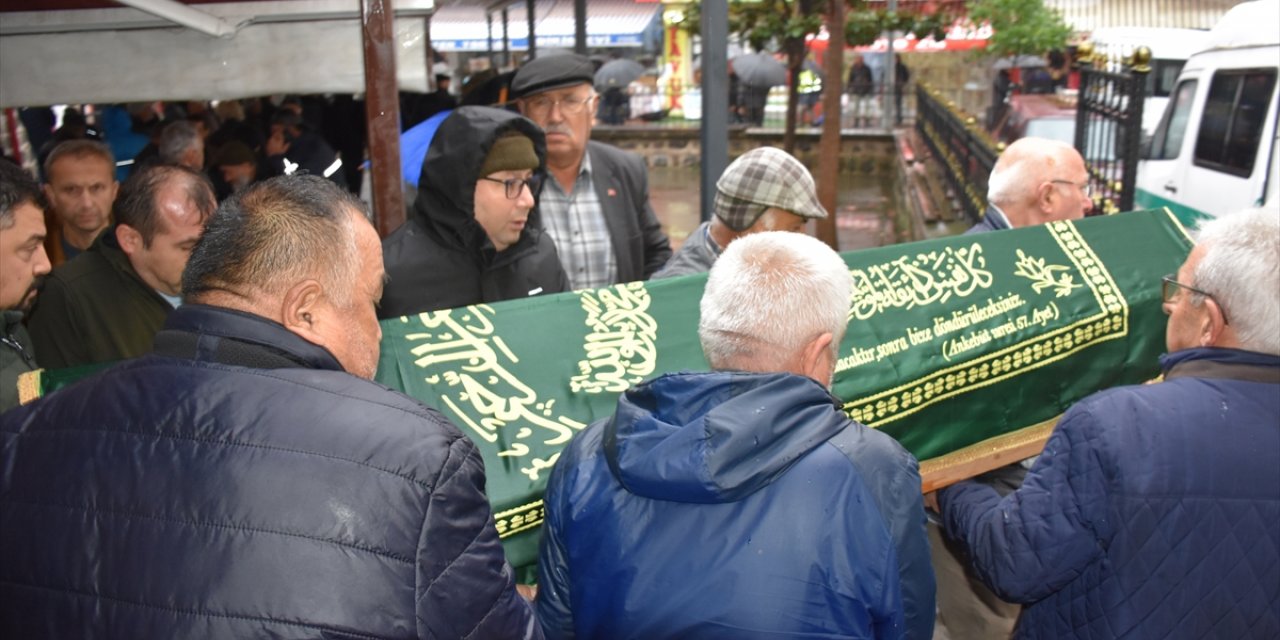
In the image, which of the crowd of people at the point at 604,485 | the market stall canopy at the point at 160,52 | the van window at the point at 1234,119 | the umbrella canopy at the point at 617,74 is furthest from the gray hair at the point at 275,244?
the umbrella canopy at the point at 617,74

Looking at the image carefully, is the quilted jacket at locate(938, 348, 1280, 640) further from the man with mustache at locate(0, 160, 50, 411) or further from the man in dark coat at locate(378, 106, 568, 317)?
the man with mustache at locate(0, 160, 50, 411)

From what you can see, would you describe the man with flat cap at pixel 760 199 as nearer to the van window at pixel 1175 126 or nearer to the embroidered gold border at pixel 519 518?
the embroidered gold border at pixel 519 518

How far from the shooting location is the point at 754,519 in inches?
69.8

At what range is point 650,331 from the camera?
2900mm

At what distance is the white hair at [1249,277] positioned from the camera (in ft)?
6.94

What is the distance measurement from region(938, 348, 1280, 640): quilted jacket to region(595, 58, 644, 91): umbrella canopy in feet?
54.8

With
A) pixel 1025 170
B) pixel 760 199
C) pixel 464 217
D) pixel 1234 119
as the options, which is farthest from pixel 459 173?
pixel 1234 119

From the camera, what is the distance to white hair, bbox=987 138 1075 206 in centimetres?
371

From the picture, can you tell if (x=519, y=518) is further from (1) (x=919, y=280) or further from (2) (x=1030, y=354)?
(2) (x=1030, y=354)

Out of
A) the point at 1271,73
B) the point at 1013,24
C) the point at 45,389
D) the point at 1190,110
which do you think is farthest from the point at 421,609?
the point at 1013,24

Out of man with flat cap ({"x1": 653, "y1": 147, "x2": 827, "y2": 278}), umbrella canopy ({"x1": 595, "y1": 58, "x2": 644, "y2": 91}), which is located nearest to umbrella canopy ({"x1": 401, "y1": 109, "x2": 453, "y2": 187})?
man with flat cap ({"x1": 653, "y1": 147, "x2": 827, "y2": 278})

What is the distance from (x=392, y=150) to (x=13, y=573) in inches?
82.8

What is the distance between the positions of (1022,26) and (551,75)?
1749 centimetres

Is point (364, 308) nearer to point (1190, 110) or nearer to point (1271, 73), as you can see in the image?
point (1271, 73)
